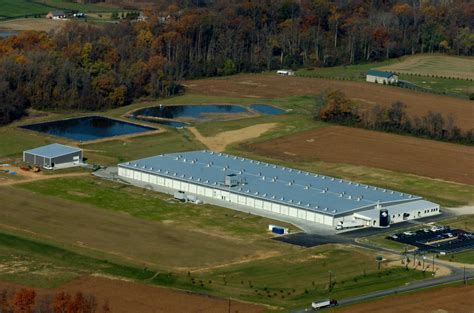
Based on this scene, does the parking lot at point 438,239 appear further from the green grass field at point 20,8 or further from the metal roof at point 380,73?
the green grass field at point 20,8

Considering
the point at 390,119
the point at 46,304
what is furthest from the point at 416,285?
the point at 390,119

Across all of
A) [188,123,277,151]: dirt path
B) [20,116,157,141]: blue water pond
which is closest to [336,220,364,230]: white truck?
[188,123,277,151]: dirt path

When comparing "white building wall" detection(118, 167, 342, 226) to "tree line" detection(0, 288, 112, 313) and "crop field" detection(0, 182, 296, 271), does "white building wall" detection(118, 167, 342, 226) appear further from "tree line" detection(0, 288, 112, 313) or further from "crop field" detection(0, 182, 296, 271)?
"tree line" detection(0, 288, 112, 313)

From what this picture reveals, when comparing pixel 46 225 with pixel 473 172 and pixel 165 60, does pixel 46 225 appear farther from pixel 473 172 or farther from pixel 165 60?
pixel 165 60

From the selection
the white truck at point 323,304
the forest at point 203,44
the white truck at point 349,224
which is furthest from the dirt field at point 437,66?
the white truck at point 323,304

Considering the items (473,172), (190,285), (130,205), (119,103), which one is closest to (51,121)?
(119,103)

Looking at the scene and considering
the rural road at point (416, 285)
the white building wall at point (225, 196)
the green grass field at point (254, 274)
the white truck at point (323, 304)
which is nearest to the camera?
the white truck at point (323, 304)

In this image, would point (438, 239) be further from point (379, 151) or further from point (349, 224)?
point (379, 151)
